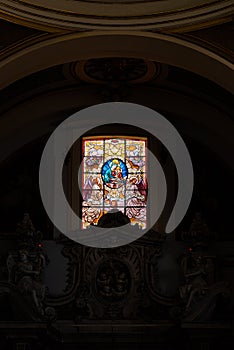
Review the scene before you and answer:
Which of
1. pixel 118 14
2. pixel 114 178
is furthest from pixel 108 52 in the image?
pixel 114 178

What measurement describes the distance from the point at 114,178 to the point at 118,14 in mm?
4764

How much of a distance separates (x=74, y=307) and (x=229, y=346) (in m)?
2.88

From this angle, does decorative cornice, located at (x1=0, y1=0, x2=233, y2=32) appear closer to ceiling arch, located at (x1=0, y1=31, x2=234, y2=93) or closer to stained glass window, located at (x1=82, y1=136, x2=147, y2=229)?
ceiling arch, located at (x1=0, y1=31, x2=234, y2=93)

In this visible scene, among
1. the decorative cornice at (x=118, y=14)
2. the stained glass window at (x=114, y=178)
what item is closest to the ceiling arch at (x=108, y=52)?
the decorative cornice at (x=118, y=14)

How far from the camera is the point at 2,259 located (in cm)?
1520

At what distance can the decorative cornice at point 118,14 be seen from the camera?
1179cm

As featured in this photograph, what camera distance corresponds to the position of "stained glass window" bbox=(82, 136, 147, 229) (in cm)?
1602

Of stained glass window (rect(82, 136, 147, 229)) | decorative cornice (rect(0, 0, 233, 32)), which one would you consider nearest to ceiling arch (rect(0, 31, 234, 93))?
decorative cornice (rect(0, 0, 233, 32))

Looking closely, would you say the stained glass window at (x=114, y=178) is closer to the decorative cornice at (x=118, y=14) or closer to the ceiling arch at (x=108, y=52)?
the ceiling arch at (x=108, y=52)

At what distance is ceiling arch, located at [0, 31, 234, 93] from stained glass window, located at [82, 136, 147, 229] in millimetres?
3804

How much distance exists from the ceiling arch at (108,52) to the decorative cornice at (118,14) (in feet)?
0.47

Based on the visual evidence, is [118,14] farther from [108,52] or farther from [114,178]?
[114,178]

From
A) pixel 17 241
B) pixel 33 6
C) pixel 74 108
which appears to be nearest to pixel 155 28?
pixel 33 6

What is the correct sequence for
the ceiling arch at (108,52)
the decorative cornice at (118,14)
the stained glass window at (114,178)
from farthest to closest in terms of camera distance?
the stained glass window at (114,178) < the ceiling arch at (108,52) < the decorative cornice at (118,14)
